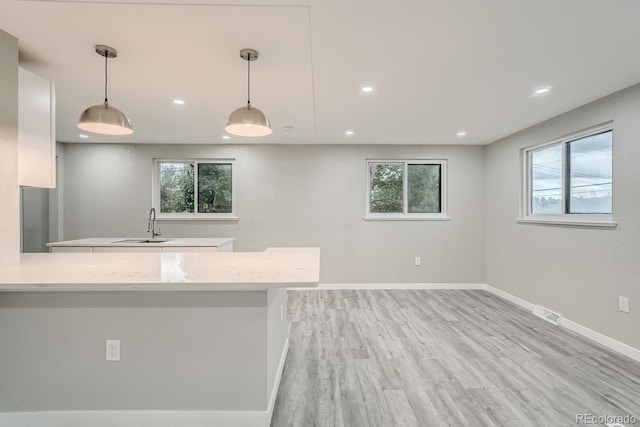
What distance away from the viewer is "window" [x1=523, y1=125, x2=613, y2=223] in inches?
117

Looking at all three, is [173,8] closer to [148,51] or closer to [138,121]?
[148,51]

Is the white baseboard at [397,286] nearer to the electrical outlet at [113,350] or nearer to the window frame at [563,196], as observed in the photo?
the window frame at [563,196]

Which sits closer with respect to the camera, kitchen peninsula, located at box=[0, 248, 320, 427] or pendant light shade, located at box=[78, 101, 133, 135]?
kitchen peninsula, located at box=[0, 248, 320, 427]

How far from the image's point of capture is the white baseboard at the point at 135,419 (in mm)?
1687

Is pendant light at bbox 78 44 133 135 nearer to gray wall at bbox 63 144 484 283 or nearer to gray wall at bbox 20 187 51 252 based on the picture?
gray wall at bbox 63 144 484 283

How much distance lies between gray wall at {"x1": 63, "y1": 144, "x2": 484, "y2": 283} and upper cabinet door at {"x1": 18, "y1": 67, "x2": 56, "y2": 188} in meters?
2.74

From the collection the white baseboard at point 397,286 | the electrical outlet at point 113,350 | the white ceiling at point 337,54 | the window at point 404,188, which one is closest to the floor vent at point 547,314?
the white baseboard at point 397,286

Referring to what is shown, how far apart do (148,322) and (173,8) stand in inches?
69.6

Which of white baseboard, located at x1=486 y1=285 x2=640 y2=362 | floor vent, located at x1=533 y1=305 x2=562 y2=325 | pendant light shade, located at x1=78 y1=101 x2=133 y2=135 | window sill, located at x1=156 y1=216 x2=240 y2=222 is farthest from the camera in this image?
window sill, located at x1=156 y1=216 x2=240 y2=222

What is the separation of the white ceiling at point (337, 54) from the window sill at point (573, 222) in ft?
3.99

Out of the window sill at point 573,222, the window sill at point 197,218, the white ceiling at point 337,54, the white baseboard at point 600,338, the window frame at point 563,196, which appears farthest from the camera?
the window sill at point 197,218

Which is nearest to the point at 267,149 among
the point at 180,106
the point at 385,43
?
the point at 180,106

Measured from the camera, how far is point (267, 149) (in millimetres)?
4875

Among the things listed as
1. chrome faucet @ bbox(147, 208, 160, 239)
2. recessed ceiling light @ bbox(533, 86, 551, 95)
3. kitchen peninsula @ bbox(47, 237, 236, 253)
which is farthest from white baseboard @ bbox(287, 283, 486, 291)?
recessed ceiling light @ bbox(533, 86, 551, 95)
